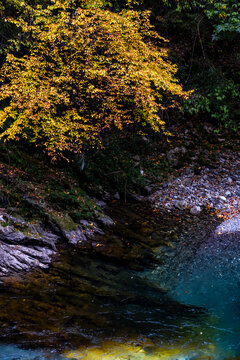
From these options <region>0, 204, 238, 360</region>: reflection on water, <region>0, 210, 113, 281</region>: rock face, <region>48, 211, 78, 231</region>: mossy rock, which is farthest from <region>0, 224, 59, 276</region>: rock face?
<region>48, 211, 78, 231</region>: mossy rock

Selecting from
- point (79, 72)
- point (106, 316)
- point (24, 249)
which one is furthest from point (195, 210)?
point (106, 316)

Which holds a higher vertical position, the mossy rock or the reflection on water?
the mossy rock

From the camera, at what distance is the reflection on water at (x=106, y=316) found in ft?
13.7

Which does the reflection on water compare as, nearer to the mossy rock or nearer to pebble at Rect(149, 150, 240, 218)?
the mossy rock

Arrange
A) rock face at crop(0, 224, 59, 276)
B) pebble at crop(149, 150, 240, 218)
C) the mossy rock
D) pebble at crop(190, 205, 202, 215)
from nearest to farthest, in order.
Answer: rock face at crop(0, 224, 59, 276) → the mossy rock → pebble at crop(190, 205, 202, 215) → pebble at crop(149, 150, 240, 218)

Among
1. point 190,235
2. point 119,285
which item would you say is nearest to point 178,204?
point 190,235

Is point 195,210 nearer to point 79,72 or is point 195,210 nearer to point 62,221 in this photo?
point 62,221

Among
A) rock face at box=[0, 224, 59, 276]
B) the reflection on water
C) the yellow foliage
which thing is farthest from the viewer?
the yellow foliage

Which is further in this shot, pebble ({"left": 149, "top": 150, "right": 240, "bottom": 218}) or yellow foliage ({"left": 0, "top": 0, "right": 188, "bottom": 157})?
pebble ({"left": 149, "top": 150, "right": 240, "bottom": 218})

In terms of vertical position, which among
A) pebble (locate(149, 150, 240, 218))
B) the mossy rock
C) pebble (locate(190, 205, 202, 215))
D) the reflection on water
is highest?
pebble (locate(149, 150, 240, 218))

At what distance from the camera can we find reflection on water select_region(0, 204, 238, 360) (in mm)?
4180

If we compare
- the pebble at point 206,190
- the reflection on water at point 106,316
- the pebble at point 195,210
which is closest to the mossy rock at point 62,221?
the reflection on water at point 106,316

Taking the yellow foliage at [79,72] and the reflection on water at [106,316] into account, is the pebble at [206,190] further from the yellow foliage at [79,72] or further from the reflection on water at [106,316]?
the reflection on water at [106,316]

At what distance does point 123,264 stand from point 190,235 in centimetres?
301
